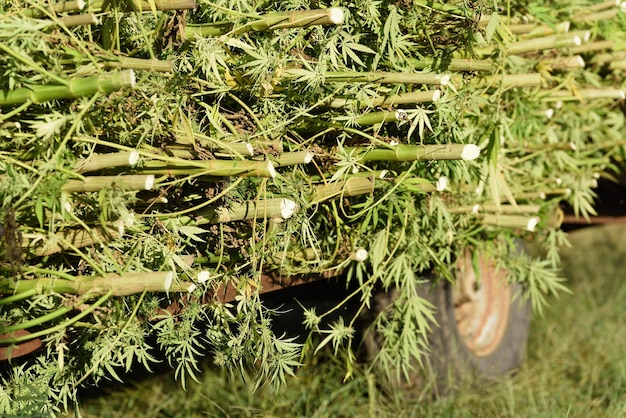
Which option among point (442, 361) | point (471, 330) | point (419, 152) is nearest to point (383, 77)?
point (419, 152)

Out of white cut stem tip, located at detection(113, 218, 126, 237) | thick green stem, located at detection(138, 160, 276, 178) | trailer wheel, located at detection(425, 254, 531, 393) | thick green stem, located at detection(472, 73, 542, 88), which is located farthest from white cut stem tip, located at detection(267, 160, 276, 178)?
trailer wheel, located at detection(425, 254, 531, 393)

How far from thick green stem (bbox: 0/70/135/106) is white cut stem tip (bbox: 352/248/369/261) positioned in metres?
1.05

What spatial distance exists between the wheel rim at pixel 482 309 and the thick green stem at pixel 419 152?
1.60 meters

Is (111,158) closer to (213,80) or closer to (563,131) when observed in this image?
(213,80)

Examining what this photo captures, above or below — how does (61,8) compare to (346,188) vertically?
above

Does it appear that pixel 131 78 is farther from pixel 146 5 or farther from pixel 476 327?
pixel 476 327

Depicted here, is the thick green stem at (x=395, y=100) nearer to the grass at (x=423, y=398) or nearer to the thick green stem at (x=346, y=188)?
the thick green stem at (x=346, y=188)

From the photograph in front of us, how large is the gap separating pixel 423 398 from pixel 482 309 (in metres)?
0.78

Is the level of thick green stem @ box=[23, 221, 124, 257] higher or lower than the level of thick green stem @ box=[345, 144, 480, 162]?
lower

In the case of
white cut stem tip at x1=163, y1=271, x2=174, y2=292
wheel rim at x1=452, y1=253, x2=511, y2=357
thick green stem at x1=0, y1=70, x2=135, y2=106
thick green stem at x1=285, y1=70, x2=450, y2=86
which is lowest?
wheel rim at x1=452, y1=253, x2=511, y2=357

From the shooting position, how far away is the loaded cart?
7.00ft

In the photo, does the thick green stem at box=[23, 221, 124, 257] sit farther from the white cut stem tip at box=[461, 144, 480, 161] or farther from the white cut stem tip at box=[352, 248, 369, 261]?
the white cut stem tip at box=[461, 144, 480, 161]

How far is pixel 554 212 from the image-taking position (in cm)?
399

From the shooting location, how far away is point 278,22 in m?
2.29
